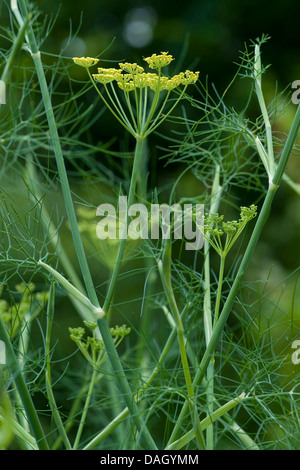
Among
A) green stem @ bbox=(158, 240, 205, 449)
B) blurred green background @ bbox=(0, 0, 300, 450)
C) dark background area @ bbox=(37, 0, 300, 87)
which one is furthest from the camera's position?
dark background area @ bbox=(37, 0, 300, 87)

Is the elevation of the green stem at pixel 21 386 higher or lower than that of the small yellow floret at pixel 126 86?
lower

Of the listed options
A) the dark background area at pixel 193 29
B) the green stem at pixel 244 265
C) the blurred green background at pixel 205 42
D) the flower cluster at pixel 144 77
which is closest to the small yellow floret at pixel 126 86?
the flower cluster at pixel 144 77

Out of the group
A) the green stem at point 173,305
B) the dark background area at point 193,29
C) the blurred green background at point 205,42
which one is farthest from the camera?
the dark background area at point 193,29

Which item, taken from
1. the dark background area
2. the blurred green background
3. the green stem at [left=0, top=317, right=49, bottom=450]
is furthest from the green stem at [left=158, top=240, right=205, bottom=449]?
the dark background area

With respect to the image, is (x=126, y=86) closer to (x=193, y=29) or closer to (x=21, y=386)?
(x=21, y=386)

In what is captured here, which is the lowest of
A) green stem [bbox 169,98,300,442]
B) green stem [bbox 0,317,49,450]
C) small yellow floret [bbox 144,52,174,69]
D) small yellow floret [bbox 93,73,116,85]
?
green stem [bbox 0,317,49,450]

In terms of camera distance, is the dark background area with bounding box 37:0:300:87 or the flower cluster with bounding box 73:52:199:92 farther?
the dark background area with bounding box 37:0:300:87

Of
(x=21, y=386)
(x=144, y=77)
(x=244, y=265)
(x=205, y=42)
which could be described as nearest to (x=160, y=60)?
(x=144, y=77)

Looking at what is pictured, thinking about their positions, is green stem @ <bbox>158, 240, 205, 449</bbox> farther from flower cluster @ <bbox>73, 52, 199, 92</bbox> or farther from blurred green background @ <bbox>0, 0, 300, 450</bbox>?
blurred green background @ <bbox>0, 0, 300, 450</bbox>

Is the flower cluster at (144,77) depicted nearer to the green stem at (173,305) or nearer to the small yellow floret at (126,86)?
the small yellow floret at (126,86)

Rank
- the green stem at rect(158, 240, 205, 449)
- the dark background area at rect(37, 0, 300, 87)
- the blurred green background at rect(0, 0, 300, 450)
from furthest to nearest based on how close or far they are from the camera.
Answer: the dark background area at rect(37, 0, 300, 87) < the blurred green background at rect(0, 0, 300, 450) < the green stem at rect(158, 240, 205, 449)

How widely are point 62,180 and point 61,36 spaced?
177 cm
